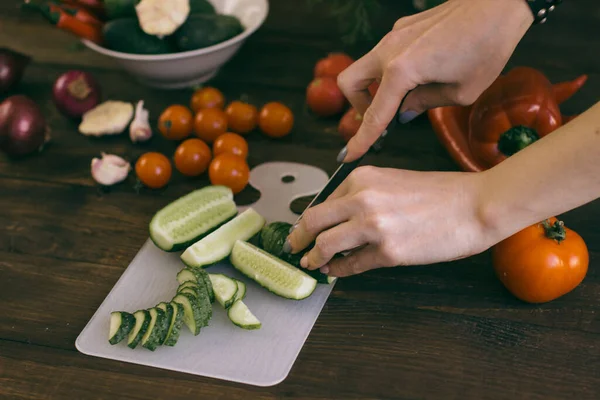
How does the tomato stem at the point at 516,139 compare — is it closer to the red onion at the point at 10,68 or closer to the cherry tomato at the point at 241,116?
the cherry tomato at the point at 241,116

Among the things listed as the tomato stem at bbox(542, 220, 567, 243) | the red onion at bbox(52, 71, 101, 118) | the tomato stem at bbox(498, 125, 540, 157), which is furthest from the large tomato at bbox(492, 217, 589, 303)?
the red onion at bbox(52, 71, 101, 118)

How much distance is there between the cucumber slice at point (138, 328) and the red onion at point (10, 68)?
1.15 metres

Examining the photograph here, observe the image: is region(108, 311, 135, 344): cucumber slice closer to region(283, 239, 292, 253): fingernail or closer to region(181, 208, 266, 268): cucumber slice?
region(181, 208, 266, 268): cucumber slice

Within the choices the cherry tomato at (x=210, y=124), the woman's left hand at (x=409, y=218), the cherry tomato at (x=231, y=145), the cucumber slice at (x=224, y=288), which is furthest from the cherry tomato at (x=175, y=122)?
the woman's left hand at (x=409, y=218)

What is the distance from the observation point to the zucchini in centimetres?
151

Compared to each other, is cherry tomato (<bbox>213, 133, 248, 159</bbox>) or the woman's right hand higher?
the woman's right hand

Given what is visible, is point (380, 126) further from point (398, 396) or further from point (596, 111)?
point (398, 396)

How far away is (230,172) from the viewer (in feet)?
5.78

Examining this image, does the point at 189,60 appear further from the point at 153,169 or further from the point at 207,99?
the point at 153,169

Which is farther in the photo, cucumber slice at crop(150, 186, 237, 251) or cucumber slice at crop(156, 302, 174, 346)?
cucumber slice at crop(150, 186, 237, 251)

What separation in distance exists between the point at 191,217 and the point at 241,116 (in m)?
0.45

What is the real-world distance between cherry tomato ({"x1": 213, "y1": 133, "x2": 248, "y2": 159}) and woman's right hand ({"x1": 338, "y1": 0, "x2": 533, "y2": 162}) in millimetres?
450

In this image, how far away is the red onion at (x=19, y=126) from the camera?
1.92 metres

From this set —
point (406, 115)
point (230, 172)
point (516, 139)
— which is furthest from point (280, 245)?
point (516, 139)
